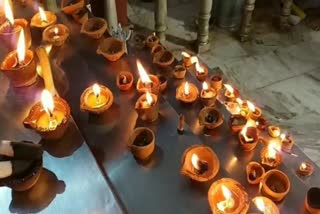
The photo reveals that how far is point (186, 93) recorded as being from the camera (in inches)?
47.4

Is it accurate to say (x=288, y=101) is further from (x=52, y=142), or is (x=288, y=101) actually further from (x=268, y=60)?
(x=52, y=142)

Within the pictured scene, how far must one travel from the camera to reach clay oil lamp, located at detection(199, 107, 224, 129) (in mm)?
1037

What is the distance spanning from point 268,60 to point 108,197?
218cm

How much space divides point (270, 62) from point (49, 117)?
82.0 inches

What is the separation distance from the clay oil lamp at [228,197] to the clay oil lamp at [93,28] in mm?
542

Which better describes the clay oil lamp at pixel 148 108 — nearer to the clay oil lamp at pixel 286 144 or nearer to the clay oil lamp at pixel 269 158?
the clay oil lamp at pixel 269 158

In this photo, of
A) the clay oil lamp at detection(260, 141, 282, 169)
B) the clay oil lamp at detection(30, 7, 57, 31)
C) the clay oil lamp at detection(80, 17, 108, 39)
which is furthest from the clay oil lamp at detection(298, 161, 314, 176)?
the clay oil lamp at detection(30, 7, 57, 31)

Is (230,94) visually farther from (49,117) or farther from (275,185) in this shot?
(49,117)

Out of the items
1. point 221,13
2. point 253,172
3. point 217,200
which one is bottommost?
point 221,13

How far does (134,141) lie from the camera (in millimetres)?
809

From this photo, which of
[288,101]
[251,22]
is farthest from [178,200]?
[251,22]

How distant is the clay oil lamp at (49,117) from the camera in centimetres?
81

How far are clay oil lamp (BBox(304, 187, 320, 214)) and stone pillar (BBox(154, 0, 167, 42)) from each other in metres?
1.75

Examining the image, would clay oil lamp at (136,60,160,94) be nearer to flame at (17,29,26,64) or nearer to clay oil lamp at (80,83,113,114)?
clay oil lamp at (80,83,113,114)
